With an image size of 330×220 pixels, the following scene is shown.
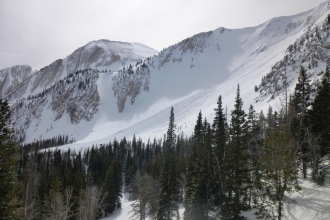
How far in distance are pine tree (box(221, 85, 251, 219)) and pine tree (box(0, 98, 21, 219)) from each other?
744 inches

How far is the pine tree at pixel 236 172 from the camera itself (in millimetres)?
23297

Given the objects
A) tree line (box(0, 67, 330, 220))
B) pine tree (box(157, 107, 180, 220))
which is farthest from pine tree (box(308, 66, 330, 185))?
pine tree (box(157, 107, 180, 220))

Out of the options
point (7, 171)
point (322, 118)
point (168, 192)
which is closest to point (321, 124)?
point (322, 118)

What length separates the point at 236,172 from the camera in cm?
2406

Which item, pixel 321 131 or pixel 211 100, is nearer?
pixel 321 131

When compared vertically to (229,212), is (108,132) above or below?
below

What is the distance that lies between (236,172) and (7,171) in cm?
2048

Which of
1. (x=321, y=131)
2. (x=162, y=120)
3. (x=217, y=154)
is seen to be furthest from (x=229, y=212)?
(x=162, y=120)

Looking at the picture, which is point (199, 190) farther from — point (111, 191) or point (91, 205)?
point (111, 191)

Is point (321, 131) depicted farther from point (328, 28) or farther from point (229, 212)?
point (328, 28)

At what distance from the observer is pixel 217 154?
104 ft

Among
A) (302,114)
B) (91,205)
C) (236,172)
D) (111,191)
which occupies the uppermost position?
(302,114)

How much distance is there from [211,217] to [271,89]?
351ft

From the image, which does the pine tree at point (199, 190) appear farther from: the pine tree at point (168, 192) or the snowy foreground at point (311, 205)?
the snowy foreground at point (311, 205)
